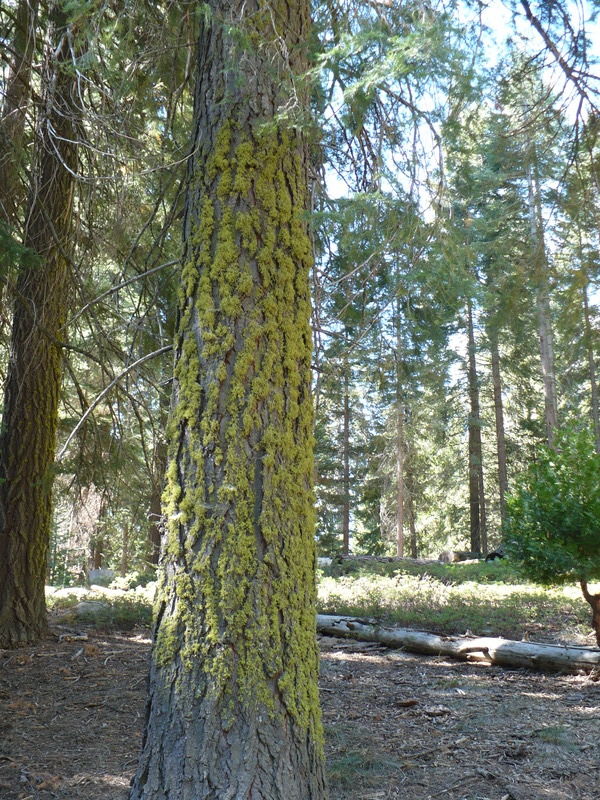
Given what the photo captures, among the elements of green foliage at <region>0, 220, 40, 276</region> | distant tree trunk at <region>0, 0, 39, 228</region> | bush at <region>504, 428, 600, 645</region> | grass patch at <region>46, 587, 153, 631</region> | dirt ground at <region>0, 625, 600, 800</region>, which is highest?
distant tree trunk at <region>0, 0, 39, 228</region>

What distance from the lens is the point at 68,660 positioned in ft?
19.0

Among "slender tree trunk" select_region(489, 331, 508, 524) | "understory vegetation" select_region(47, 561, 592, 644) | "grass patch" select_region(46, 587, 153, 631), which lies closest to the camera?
"grass patch" select_region(46, 587, 153, 631)

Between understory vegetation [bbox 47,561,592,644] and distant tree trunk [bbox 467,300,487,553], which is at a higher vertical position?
distant tree trunk [bbox 467,300,487,553]

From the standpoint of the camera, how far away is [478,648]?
6664 mm

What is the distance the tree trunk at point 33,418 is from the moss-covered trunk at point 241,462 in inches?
140

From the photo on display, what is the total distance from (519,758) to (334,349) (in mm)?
3522

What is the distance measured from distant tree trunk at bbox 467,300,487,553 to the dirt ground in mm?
14271

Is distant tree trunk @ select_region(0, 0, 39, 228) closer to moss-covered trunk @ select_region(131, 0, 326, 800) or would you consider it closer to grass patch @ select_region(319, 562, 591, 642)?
moss-covered trunk @ select_region(131, 0, 326, 800)

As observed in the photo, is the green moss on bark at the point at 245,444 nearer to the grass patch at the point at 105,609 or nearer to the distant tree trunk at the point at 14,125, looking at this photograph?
the distant tree trunk at the point at 14,125

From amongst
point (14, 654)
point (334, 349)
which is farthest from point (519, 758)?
point (14, 654)

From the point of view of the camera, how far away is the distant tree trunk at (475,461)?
801 inches

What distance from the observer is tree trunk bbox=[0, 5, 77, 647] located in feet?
19.5

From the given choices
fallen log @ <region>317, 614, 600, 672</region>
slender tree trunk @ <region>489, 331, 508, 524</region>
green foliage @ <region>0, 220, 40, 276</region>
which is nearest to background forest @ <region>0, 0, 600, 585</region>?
green foliage @ <region>0, 220, 40, 276</region>

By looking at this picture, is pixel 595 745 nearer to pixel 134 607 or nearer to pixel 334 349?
pixel 334 349
